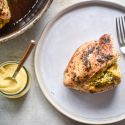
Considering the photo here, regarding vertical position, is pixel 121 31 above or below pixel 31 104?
above

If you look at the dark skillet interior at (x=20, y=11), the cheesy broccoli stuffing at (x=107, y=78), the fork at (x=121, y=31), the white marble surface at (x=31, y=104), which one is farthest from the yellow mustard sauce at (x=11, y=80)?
the fork at (x=121, y=31)

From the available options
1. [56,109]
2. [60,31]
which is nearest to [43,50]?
[60,31]

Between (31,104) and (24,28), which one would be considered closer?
(24,28)

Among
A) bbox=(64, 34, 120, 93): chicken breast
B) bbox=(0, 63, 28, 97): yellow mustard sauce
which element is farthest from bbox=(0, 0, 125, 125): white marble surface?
bbox=(64, 34, 120, 93): chicken breast

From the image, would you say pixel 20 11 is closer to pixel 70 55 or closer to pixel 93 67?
pixel 70 55

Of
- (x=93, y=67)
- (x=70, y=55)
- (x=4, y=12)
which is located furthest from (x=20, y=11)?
(x=93, y=67)

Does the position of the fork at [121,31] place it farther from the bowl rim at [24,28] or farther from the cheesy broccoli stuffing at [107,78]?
the bowl rim at [24,28]
